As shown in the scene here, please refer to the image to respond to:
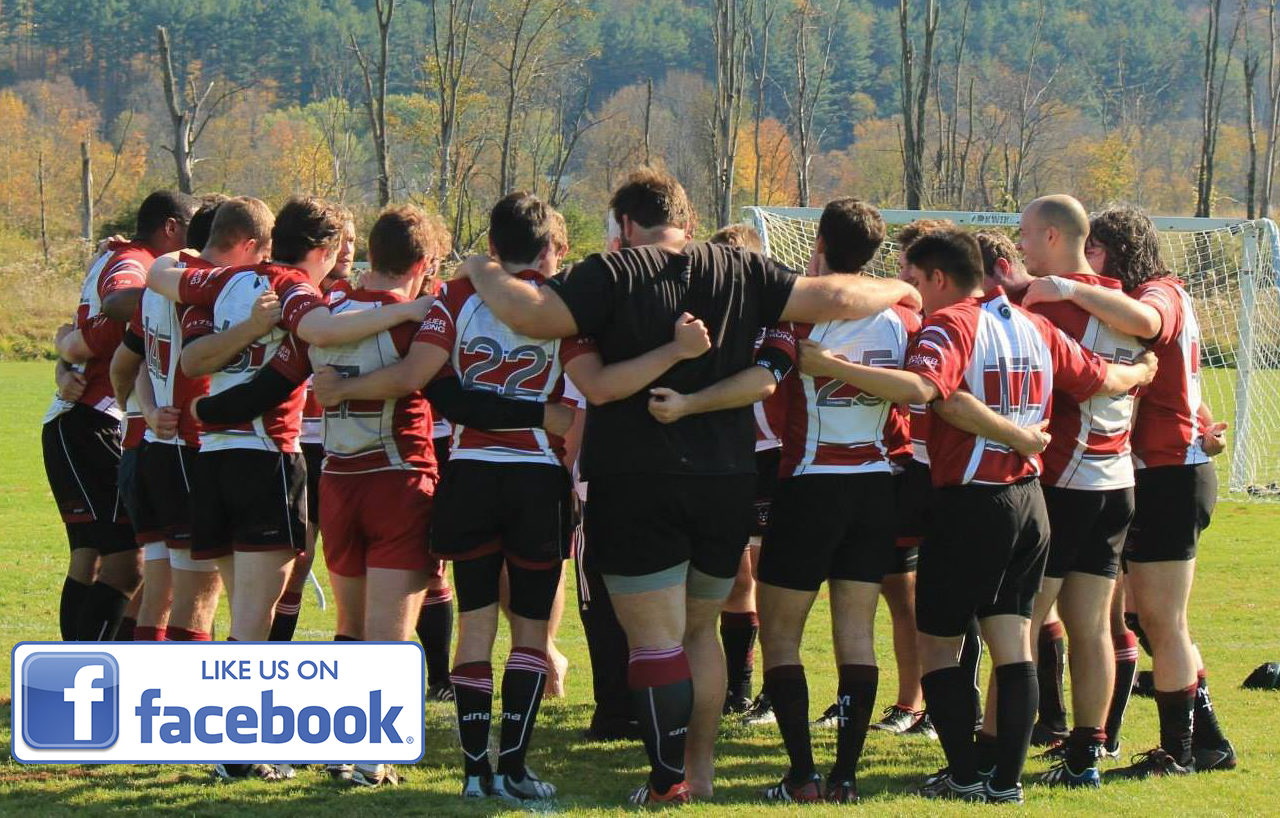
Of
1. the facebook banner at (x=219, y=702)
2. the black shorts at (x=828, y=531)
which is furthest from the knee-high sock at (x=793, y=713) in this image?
the facebook banner at (x=219, y=702)

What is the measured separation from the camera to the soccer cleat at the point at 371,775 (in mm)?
4977

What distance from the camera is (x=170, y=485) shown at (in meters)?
5.36

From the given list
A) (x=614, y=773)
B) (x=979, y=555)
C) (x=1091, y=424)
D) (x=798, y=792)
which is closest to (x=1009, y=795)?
(x=798, y=792)

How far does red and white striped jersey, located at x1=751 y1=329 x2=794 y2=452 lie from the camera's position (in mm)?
5160

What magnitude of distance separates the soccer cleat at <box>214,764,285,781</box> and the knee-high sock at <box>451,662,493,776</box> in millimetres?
807

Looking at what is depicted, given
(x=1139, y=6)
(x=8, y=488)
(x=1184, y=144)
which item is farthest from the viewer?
(x=1139, y=6)

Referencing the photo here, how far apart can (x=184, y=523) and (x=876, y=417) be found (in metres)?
2.74

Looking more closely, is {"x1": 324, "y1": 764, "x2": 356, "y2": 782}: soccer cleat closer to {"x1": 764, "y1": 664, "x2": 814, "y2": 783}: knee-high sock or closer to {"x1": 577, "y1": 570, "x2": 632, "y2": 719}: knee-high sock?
{"x1": 577, "y1": 570, "x2": 632, "y2": 719}: knee-high sock

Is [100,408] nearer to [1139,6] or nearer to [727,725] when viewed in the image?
[727,725]

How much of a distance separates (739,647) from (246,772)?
7.88ft

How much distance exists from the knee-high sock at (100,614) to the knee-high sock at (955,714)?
12.0 ft

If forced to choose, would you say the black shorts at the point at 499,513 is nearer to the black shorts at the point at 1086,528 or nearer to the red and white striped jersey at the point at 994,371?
the red and white striped jersey at the point at 994,371

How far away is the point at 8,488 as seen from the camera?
1410cm

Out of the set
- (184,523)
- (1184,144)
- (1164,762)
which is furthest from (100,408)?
(1184,144)
